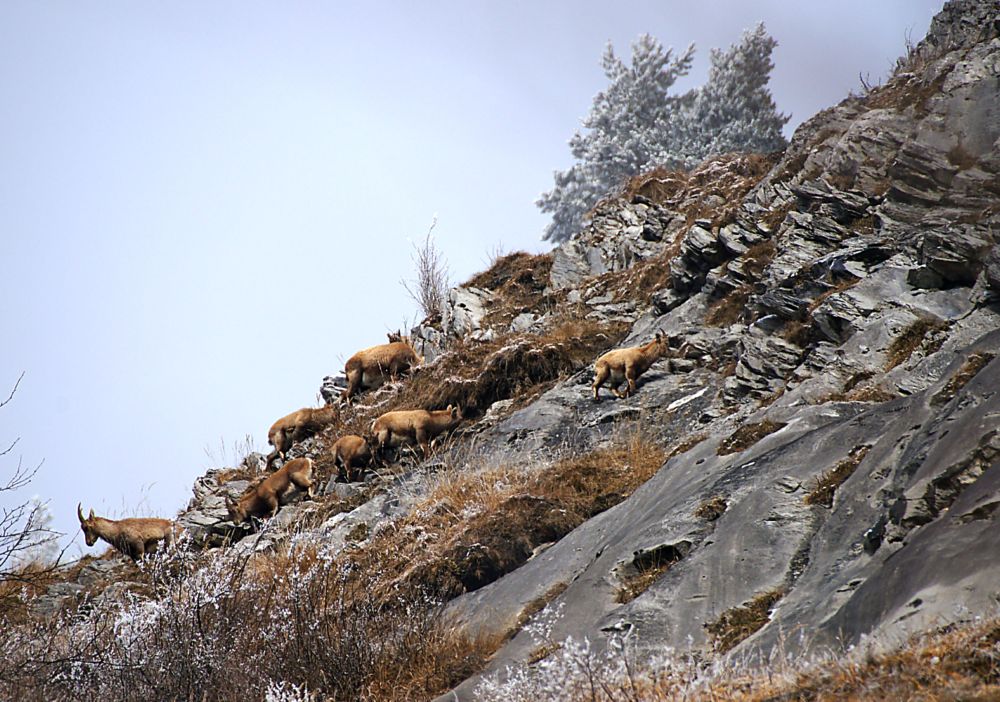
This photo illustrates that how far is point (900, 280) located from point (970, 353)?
161 inches

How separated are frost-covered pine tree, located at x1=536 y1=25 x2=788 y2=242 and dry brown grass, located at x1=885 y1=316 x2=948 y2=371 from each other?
27866 millimetres

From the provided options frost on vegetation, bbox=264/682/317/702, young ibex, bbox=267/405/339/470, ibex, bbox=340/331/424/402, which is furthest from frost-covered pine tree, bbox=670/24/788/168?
frost on vegetation, bbox=264/682/317/702

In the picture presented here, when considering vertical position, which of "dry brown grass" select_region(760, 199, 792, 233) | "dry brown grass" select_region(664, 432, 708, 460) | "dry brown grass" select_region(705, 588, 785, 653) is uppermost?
"dry brown grass" select_region(760, 199, 792, 233)

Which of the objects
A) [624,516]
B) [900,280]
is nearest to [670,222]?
[900,280]

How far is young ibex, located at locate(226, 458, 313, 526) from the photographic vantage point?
16.6 meters

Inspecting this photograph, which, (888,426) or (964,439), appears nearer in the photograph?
(964,439)

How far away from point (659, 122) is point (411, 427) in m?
29.2

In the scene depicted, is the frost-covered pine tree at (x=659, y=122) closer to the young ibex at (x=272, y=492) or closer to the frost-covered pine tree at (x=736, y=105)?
the frost-covered pine tree at (x=736, y=105)

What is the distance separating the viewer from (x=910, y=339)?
1025cm

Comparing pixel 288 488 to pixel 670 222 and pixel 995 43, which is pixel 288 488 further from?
pixel 995 43

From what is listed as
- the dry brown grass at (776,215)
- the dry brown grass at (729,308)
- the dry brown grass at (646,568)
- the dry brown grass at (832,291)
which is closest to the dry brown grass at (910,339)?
the dry brown grass at (832,291)

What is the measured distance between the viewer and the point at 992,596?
4301 millimetres

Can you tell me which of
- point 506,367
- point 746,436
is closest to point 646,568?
point 746,436

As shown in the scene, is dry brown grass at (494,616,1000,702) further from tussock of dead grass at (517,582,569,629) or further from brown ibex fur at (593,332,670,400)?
brown ibex fur at (593,332,670,400)
